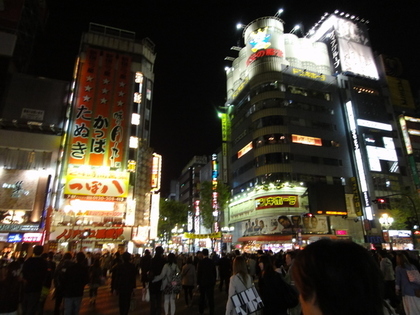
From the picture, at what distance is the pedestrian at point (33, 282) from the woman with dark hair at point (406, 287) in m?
8.06

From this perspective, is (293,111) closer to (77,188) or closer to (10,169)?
(77,188)

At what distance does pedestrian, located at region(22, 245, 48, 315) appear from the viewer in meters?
6.49

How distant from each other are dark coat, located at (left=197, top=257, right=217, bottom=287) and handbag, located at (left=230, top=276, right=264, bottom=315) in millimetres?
4443

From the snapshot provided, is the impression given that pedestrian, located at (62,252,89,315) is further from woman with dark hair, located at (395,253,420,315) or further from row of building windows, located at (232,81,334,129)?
row of building windows, located at (232,81,334,129)

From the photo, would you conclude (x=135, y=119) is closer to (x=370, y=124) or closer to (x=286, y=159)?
(x=286, y=159)

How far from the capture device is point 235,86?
52188 millimetres

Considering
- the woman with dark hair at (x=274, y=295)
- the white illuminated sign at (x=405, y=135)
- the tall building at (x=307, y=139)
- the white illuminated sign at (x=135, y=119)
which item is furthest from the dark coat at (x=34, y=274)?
the white illuminated sign at (x=405, y=135)

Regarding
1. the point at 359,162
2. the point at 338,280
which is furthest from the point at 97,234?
the point at 359,162

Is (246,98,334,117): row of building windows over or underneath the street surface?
over

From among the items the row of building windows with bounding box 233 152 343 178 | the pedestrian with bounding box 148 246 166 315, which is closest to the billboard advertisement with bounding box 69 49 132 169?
the row of building windows with bounding box 233 152 343 178

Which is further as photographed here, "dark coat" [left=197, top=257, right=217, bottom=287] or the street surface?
the street surface

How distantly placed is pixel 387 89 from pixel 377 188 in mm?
19668

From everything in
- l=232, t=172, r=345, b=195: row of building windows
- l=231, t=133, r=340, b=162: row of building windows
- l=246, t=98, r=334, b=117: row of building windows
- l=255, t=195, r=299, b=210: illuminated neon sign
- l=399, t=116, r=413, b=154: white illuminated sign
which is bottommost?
l=255, t=195, r=299, b=210: illuminated neon sign

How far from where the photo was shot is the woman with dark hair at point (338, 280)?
127 cm
